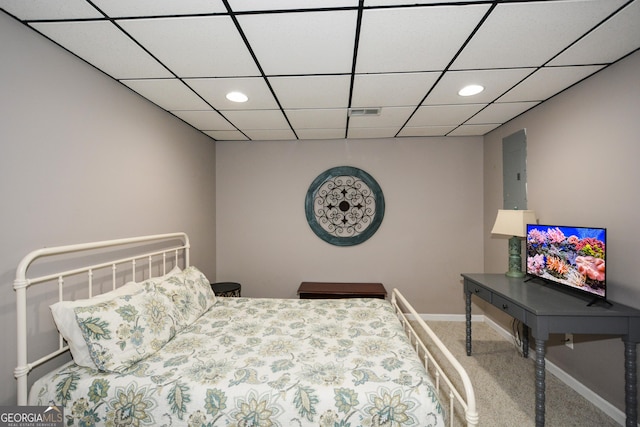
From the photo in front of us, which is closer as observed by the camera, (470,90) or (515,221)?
(470,90)

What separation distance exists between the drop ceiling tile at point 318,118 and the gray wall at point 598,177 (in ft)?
5.87

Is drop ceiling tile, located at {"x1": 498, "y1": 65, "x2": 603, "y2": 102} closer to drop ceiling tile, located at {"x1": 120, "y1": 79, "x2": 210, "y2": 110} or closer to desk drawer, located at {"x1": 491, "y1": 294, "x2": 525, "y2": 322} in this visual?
desk drawer, located at {"x1": 491, "y1": 294, "x2": 525, "y2": 322}

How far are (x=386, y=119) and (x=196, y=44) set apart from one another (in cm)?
186

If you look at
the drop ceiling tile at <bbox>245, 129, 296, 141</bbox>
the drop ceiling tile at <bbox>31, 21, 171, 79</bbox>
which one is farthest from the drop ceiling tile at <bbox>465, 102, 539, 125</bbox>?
the drop ceiling tile at <bbox>31, 21, 171, 79</bbox>

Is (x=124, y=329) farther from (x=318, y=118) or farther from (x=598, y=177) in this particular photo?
(x=598, y=177)

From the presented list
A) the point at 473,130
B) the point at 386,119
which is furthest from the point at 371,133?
the point at 473,130

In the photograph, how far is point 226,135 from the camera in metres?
3.40

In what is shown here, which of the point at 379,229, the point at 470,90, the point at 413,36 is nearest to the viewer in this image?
the point at 413,36

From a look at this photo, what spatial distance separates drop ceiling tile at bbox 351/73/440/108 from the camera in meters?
1.94

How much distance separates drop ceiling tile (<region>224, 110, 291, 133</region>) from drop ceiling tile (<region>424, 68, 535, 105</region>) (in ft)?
4.54

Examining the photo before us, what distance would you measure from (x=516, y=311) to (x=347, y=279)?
6.38 ft

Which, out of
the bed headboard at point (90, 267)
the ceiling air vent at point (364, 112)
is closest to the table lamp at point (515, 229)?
the ceiling air vent at point (364, 112)

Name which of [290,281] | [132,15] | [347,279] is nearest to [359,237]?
[347,279]

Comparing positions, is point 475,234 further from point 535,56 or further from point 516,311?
point 535,56
